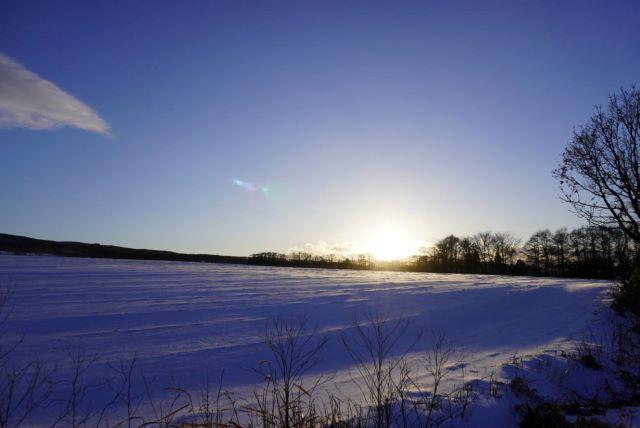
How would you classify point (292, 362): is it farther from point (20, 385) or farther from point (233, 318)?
point (20, 385)

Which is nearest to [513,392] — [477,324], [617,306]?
[477,324]

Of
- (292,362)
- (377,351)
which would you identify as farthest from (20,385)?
(377,351)

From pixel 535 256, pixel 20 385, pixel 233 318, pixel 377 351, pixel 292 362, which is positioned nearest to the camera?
pixel 20 385

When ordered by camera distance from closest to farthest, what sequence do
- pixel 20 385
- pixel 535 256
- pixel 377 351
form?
pixel 20 385 → pixel 377 351 → pixel 535 256

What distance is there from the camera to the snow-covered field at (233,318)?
7.22m

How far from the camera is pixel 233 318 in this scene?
10617 mm

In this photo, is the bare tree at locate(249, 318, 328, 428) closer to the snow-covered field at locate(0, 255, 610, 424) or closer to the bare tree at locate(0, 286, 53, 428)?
the snow-covered field at locate(0, 255, 610, 424)

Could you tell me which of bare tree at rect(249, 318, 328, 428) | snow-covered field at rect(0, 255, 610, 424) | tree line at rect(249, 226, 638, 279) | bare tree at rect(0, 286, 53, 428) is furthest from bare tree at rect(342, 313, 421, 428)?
tree line at rect(249, 226, 638, 279)

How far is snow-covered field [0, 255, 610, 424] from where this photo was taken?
7223mm

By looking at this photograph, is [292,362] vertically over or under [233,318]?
under

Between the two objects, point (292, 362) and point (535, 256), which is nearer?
point (292, 362)

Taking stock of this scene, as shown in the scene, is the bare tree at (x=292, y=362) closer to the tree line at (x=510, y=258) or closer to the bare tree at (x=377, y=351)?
the bare tree at (x=377, y=351)

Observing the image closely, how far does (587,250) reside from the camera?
70.6 m

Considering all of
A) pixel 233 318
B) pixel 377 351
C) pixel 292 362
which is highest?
pixel 233 318
